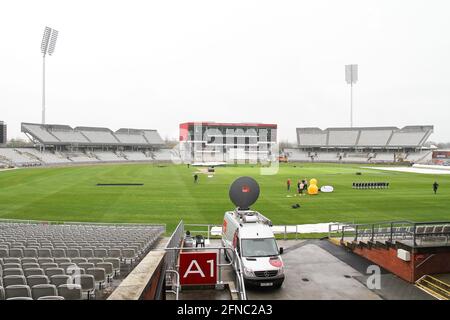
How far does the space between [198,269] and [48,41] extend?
93160mm

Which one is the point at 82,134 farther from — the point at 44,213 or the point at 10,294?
the point at 10,294

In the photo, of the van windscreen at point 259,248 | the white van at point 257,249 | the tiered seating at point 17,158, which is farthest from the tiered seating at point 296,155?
the van windscreen at point 259,248

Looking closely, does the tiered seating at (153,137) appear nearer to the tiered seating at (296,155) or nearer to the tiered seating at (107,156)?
the tiered seating at (107,156)

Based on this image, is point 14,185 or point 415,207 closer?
point 415,207

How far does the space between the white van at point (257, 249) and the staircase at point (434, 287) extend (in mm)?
4670

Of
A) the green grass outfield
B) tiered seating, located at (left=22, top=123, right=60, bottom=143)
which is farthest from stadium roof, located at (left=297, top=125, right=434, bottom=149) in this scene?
tiered seating, located at (left=22, top=123, right=60, bottom=143)

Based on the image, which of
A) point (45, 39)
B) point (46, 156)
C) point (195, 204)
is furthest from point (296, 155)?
point (195, 204)

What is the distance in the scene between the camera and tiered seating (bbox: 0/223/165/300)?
21.3 ft

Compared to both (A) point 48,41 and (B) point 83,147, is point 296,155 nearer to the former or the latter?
(B) point 83,147

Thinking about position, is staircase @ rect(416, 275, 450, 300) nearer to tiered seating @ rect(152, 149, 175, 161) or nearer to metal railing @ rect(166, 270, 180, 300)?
metal railing @ rect(166, 270, 180, 300)

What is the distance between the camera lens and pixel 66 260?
29.5 ft
